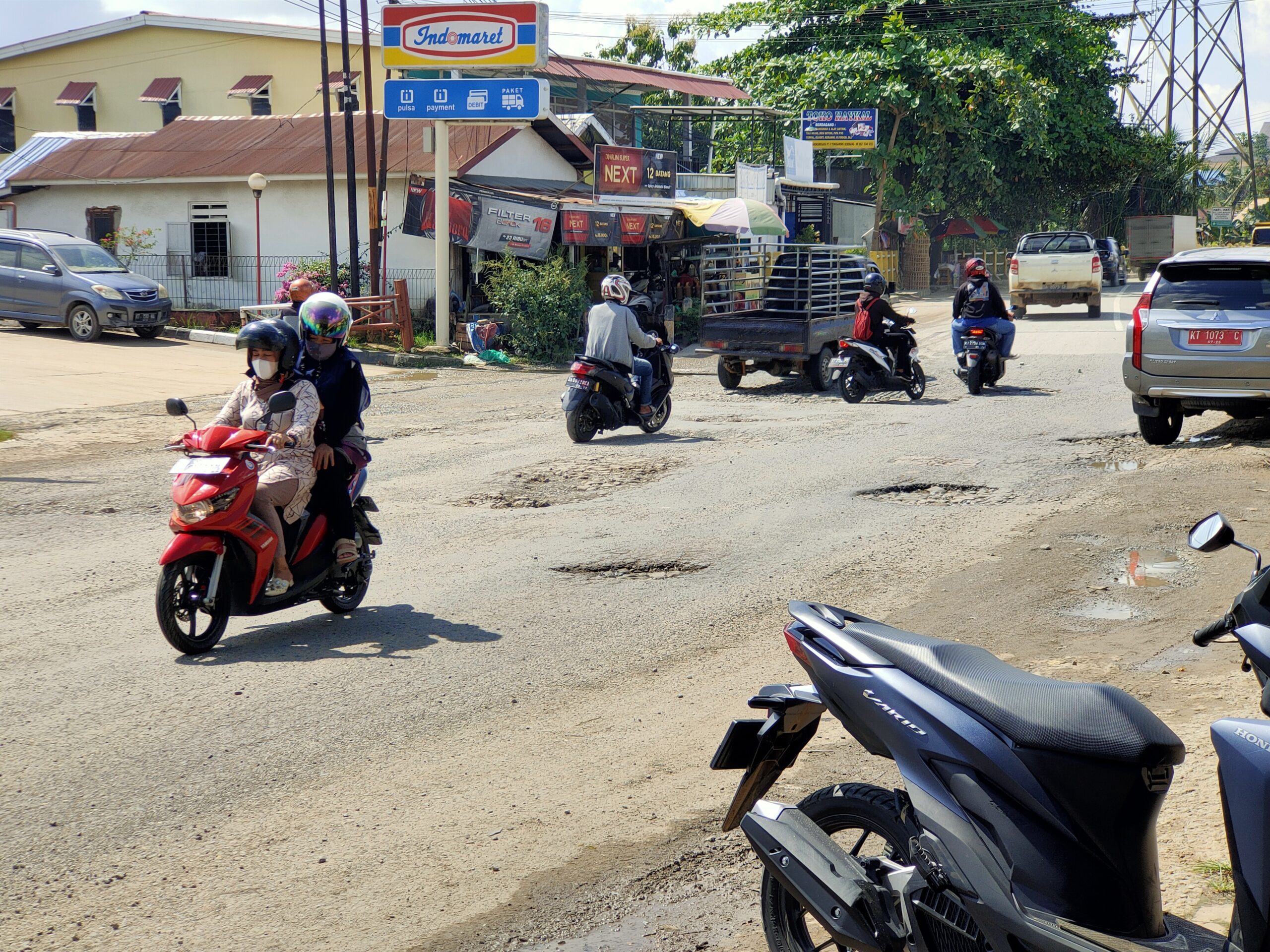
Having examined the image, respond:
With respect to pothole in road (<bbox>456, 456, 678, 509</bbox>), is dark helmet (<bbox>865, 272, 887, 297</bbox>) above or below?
above

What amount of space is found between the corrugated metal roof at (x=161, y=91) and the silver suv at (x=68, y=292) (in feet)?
57.7

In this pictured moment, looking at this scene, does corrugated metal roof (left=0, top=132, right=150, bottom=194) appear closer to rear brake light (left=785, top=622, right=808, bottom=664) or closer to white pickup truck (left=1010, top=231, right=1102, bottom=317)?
white pickup truck (left=1010, top=231, right=1102, bottom=317)

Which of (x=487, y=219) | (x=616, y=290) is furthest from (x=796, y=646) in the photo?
(x=487, y=219)

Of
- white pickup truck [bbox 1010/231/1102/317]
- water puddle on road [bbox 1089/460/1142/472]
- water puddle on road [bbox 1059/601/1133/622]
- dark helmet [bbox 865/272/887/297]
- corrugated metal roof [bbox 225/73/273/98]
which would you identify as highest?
corrugated metal roof [bbox 225/73/273/98]

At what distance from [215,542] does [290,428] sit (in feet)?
2.16

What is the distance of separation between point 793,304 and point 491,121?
25.0 ft

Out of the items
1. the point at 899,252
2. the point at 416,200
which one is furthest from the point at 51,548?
the point at 899,252

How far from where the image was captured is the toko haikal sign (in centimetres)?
2238

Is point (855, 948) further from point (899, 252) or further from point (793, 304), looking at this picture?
point (899, 252)

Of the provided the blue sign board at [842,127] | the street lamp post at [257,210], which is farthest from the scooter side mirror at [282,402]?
the blue sign board at [842,127]

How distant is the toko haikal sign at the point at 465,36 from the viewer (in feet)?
73.4

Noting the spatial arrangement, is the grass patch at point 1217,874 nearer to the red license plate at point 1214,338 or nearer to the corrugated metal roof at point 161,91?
the red license plate at point 1214,338

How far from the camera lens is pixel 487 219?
24422 millimetres

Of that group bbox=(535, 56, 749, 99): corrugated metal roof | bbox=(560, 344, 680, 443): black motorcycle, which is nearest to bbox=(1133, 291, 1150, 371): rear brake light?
bbox=(560, 344, 680, 443): black motorcycle
